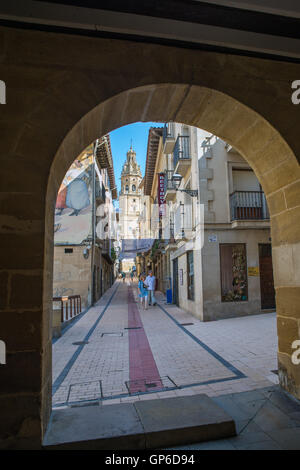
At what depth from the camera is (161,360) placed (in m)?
5.40

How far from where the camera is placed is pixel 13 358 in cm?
223

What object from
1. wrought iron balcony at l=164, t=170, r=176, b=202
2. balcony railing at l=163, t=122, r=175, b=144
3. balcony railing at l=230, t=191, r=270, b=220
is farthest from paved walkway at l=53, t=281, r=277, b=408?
balcony railing at l=163, t=122, r=175, b=144

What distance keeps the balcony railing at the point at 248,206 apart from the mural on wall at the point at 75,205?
8.46 m

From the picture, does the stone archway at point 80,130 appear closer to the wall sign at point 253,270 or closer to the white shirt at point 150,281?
the wall sign at point 253,270

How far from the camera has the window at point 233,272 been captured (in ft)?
33.3

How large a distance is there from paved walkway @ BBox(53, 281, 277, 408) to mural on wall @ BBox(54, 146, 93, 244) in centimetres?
731

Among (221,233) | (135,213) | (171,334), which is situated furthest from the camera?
(135,213)

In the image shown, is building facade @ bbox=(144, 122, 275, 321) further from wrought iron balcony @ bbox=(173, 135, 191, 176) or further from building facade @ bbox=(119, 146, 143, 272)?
building facade @ bbox=(119, 146, 143, 272)

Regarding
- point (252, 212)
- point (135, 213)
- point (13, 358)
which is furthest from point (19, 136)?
point (135, 213)

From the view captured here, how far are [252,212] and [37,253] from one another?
31.6 ft

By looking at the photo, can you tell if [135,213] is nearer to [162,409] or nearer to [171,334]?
[171,334]

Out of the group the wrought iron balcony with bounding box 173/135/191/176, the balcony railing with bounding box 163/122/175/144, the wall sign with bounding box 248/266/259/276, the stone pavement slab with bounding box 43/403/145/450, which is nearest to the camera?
the stone pavement slab with bounding box 43/403/145/450

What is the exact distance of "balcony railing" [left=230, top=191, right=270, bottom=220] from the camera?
34.6 feet
